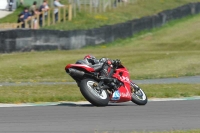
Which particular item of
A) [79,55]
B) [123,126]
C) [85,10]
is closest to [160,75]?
[79,55]

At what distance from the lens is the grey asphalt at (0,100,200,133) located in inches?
345

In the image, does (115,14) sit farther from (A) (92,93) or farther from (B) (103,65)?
(A) (92,93)

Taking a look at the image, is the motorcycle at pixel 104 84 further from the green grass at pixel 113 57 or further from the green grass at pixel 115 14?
the green grass at pixel 115 14

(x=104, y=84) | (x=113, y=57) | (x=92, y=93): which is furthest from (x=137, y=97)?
(x=113, y=57)

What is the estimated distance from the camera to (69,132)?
8383 millimetres

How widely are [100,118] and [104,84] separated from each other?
155 cm

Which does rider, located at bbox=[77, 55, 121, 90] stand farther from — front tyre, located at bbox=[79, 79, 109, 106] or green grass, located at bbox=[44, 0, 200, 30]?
green grass, located at bbox=[44, 0, 200, 30]

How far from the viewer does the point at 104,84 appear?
1126 cm

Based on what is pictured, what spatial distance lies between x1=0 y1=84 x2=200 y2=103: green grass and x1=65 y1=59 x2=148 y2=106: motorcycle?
A: 54.5 inches

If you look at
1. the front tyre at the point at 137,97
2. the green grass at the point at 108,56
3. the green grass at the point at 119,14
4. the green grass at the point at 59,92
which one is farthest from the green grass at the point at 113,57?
the front tyre at the point at 137,97

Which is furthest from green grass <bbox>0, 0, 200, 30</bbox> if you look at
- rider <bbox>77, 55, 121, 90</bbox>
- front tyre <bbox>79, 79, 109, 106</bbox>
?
front tyre <bbox>79, 79, 109, 106</bbox>

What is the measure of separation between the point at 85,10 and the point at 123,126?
23.3m

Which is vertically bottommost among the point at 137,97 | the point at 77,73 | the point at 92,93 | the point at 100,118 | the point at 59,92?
the point at 59,92

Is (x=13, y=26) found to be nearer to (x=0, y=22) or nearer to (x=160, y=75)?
(x=0, y=22)
